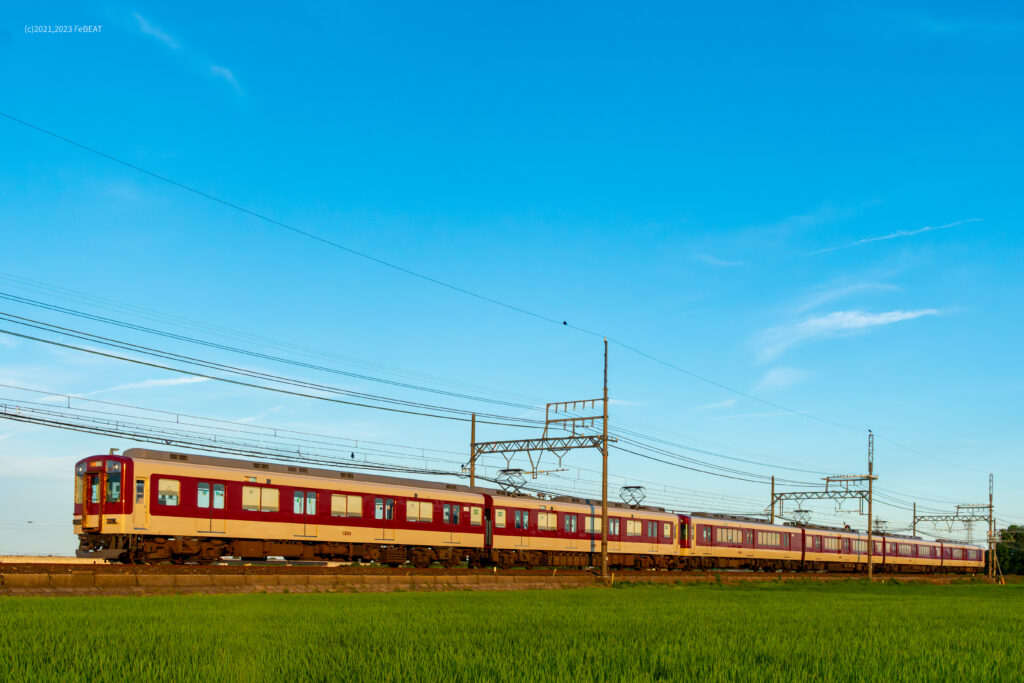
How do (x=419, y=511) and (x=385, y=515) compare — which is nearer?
(x=385, y=515)

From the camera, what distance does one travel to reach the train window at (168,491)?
30.0 metres

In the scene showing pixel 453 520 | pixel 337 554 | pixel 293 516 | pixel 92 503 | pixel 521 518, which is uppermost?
pixel 92 503

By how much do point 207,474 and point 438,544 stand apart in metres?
11.5

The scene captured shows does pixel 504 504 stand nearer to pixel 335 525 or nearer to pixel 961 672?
pixel 335 525

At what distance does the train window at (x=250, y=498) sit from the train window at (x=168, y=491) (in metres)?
2.41

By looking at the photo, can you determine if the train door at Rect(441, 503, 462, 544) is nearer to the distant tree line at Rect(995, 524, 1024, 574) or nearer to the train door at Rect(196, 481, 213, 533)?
the train door at Rect(196, 481, 213, 533)

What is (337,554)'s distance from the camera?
35500mm

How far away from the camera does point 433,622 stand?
15969 millimetres

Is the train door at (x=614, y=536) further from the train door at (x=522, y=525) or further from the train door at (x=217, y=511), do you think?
the train door at (x=217, y=511)

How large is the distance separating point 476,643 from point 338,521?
2359 cm

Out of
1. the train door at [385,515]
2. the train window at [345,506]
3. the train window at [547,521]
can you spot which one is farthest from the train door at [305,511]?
the train window at [547,521]

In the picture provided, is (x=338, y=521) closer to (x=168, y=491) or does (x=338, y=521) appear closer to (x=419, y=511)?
(x=419, y=511)

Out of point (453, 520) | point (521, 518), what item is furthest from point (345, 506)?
point (521, 518)

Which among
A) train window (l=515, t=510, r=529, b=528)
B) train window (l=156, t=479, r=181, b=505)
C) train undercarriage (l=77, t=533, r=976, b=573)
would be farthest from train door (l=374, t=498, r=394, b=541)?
train window (l=156, t=479, r=181, b=505)
